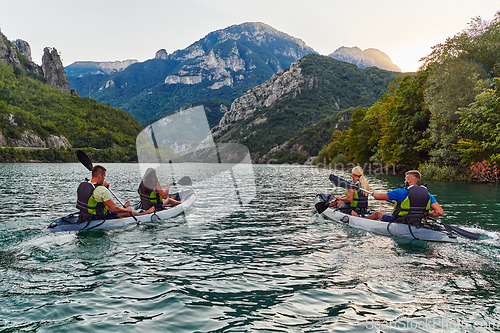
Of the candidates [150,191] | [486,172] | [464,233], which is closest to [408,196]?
[464,233]

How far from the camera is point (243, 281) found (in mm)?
6570

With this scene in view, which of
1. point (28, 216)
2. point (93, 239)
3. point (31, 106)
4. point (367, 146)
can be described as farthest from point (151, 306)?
point (31, 106)

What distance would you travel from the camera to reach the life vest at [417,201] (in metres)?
10.0

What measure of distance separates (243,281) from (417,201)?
687 centimetres

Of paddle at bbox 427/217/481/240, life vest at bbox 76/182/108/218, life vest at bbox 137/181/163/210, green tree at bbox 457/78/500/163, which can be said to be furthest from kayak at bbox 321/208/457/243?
green tree at bbox 457/78/500/163

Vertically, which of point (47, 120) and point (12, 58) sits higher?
point (12, 58)

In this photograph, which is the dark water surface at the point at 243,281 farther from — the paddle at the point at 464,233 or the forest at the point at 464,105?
the forest at the point at 464,105

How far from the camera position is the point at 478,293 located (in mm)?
5922

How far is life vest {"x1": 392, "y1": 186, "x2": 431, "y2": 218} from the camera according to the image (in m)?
10.0

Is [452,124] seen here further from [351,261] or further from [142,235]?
[142,235]

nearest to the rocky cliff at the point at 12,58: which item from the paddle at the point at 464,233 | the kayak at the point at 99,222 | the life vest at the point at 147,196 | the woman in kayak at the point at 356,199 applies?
the life vest at the point at 147,196

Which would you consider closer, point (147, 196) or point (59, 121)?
point (147, 196)

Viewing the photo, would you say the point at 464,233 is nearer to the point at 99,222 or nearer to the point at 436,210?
the point at 436,210

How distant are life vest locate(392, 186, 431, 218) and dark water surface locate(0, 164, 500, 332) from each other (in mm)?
1082
